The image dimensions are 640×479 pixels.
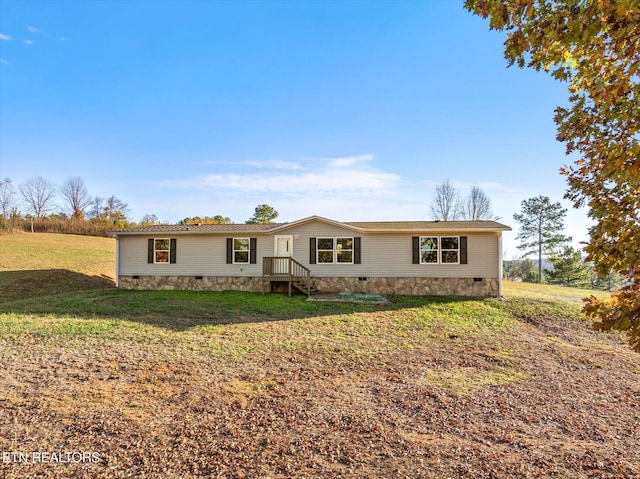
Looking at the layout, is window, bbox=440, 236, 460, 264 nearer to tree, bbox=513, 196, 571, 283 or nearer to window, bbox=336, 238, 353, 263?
window, bbox=336, 238, 353, 263

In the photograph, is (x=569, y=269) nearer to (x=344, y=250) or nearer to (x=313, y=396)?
(x=344, y=250)

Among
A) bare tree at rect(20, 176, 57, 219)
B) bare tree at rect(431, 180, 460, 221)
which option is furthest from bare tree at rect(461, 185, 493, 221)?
bare tree at rect(20, 176, 57, 219)

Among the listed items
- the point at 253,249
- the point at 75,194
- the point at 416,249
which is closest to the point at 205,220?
the point at 253,249

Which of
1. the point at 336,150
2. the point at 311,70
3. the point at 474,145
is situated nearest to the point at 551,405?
the point at 311,70

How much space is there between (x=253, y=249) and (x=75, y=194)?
4491cm

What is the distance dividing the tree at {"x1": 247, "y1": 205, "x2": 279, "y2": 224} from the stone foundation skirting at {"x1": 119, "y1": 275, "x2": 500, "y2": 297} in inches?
774

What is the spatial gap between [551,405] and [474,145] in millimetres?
14373

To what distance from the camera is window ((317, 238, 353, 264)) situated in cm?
1516

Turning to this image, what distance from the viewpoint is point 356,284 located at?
1504cm

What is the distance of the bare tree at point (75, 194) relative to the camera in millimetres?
46500

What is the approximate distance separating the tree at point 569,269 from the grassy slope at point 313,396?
25.6m

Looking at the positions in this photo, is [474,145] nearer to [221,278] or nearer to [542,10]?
[221,278]

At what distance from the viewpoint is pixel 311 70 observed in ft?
44.5

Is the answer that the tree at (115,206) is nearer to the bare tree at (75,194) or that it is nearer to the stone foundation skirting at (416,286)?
the bare tree at (75,194)
